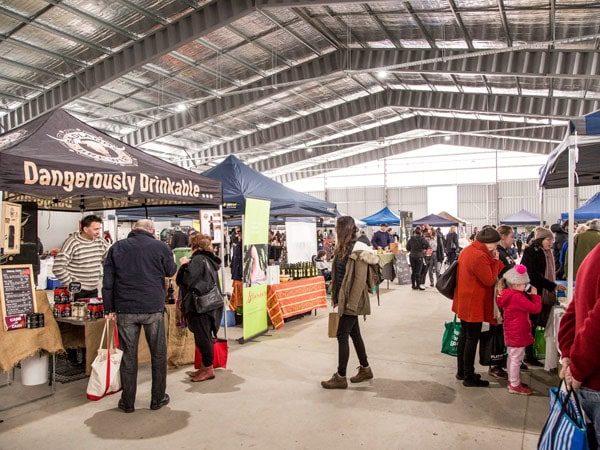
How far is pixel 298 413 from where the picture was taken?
3.56 m

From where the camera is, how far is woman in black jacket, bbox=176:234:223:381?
167 inches

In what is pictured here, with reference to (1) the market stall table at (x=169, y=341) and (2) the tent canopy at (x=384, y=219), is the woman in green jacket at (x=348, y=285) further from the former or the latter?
(2) the tent canopy at (x=384, y=219)

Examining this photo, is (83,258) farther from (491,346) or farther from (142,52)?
(142,52)

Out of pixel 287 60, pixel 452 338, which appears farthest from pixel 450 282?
pixel 287 60

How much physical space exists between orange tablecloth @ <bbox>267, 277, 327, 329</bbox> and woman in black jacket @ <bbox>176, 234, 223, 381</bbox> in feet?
6.97

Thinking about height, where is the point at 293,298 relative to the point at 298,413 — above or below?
above

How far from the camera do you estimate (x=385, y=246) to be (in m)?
11.8

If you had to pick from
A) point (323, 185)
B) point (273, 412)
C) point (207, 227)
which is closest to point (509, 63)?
point (207, 227)

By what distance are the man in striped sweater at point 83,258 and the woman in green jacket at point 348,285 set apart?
238cm

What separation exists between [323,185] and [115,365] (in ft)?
88.9

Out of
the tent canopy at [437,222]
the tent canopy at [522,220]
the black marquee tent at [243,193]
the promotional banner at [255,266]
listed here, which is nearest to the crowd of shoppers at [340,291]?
the promotional banner at [255,266]

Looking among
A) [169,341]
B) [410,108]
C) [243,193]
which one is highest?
[410,108]

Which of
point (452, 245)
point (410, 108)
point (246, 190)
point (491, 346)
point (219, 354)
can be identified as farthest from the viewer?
point (410, 108)

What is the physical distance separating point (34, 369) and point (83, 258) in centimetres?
108
